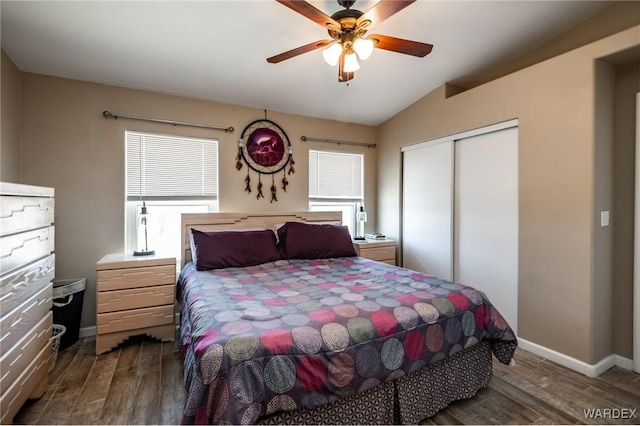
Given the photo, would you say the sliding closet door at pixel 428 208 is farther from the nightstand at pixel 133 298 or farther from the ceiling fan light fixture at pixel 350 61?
the nightstand at pixel 133 298

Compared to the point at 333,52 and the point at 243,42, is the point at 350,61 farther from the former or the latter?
the point at 243,42

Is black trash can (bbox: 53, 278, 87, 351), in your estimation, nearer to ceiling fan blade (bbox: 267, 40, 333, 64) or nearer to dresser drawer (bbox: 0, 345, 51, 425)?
dresser drawer (bbox: 0, 345, 51, 425)

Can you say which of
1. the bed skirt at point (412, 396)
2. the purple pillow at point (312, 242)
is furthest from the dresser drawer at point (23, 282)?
the purple pillow at point (312, 242)

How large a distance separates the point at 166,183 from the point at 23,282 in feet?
5.28

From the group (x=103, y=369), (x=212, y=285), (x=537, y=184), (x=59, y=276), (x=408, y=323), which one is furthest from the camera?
(x=59, y=276)

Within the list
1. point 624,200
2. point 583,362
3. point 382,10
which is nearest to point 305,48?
point 382,10

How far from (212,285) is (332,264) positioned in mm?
1137

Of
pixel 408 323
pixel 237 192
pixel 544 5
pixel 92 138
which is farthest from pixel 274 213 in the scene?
pixel 544 5

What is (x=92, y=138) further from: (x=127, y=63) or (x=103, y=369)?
(x=103, y=369)

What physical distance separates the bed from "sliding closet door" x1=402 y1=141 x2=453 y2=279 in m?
1.34

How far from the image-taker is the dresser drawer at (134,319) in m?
2.47

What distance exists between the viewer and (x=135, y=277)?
2.58 m

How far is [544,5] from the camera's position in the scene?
2357mm

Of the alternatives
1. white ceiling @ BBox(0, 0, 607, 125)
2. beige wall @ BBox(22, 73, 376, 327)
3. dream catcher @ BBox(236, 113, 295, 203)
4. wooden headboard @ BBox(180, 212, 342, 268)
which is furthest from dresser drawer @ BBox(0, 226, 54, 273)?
dream catcher @ BBox(236, 113, 295, 203)
